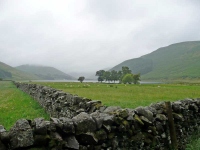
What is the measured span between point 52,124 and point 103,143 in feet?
5.68

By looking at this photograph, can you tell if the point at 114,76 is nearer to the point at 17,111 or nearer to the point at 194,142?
the point at 17,111

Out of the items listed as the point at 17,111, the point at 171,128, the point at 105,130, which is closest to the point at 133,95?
the point at 17,111

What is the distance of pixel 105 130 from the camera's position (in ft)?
21.5

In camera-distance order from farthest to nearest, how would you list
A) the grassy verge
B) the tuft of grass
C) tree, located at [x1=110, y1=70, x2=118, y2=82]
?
tree, located at [x1=110, y1=70, x2=118, y2=82], the grassy verge, the tuft of grass

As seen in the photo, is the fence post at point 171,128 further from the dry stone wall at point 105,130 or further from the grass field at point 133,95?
the grass field at point 133,95

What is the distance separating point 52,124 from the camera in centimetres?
558

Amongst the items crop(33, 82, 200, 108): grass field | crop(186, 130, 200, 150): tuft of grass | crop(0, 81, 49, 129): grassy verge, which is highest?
crop(33, 82, 200, 108): grass field

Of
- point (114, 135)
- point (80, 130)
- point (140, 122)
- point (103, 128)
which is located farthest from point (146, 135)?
point (80, 130)

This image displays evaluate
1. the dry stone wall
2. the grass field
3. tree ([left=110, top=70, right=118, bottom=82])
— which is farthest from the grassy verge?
tree ([left=110, top=70, right=118, bottom=82])

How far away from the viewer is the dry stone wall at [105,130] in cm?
522

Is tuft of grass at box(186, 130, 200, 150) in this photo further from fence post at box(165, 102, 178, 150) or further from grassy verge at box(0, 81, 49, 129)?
grassy verge at box(0, 81, 49, 129)

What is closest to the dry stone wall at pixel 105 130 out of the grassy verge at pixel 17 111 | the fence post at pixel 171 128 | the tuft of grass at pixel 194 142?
the fence post at pixel 171 128

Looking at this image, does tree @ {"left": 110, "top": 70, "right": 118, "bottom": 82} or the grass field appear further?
tree @ {"left": 110, "top": 70, "right": 118, "bottom": 82}

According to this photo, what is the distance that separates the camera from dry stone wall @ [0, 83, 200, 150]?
17.1 feet
